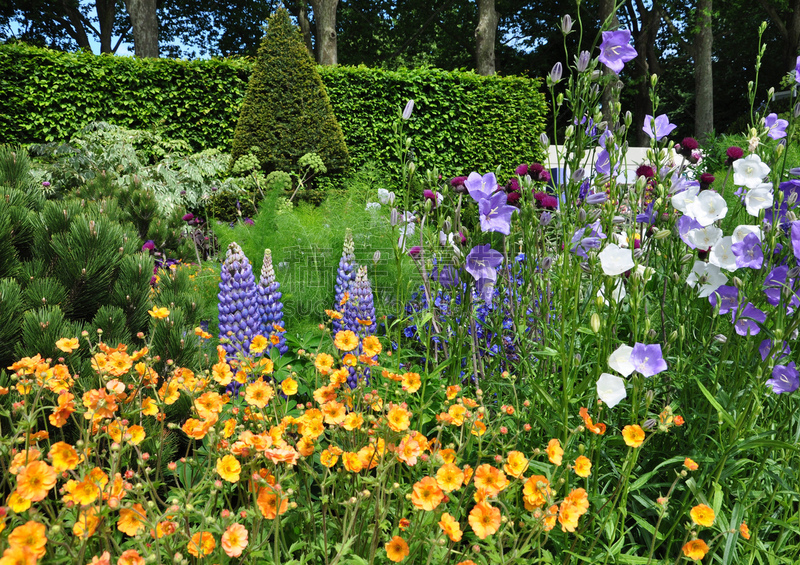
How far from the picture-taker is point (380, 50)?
22406 millimetres

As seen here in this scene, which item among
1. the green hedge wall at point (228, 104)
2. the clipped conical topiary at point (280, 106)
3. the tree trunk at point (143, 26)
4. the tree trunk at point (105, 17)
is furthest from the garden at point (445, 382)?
the tree trunk at point (105, 17)

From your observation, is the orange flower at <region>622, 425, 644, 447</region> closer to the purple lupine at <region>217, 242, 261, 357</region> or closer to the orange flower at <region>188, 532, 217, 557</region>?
the orange flower at <region>188, 532, 217, 557</region>

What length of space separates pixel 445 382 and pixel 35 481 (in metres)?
1.53

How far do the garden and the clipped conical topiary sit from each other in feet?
12.8

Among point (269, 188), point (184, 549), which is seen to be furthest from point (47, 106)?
→ point (184, 549)

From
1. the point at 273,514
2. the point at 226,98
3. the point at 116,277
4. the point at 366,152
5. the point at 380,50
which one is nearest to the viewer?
the point at 273,514

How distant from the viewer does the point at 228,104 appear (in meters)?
8.59

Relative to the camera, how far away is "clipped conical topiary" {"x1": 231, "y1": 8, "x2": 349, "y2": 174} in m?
7.42

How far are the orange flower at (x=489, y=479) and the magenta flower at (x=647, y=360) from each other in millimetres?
520

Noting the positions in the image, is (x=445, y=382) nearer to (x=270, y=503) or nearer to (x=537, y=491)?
(x=537, y=491)

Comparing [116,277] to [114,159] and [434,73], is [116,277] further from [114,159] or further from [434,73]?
[434,73]

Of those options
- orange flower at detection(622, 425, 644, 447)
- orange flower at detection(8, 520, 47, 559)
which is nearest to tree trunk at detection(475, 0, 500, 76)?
orange flower at detection(622, 425, 644, 447)

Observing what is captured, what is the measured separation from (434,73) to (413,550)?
31.4ft

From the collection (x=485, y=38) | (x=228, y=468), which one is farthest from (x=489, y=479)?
(x=485, y=38)
